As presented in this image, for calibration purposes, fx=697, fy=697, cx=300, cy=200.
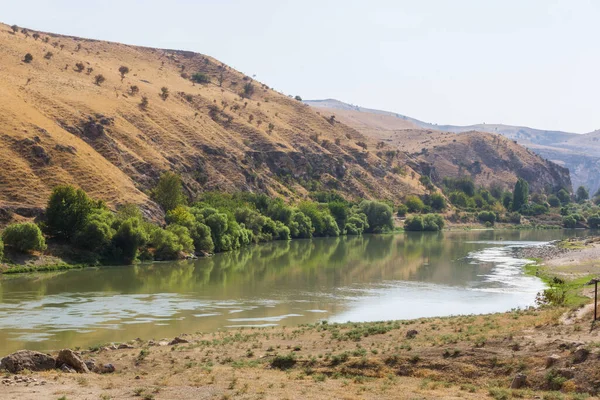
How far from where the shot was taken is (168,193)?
305 feet

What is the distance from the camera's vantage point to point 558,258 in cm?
7862

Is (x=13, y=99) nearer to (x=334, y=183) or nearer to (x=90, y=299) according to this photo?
(x=90, y=299)

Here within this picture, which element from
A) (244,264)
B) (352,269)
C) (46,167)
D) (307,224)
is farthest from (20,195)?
(307,224)

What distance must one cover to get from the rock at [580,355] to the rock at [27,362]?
57.1ft

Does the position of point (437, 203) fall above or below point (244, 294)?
above

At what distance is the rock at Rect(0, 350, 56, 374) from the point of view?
23.9 meters

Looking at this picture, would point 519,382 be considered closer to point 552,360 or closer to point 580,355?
point 552,360

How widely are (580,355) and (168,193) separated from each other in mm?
76501

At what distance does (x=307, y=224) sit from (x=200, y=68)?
100 metres

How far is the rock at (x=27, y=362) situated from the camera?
942 inches

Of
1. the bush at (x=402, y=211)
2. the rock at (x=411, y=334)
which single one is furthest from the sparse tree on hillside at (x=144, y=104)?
the rock at (x=411, y=334)

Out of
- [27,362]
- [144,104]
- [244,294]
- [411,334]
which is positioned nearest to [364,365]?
[411,334]

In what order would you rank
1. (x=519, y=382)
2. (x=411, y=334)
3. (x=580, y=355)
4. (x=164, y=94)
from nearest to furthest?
1. (x=519, y=382)
2. (x=580, y=355)
3. (x=411, y=334)
4. (x=164, y=94)

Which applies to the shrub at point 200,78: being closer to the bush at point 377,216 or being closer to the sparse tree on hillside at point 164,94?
the sparse tree on hillside at point 164,94
